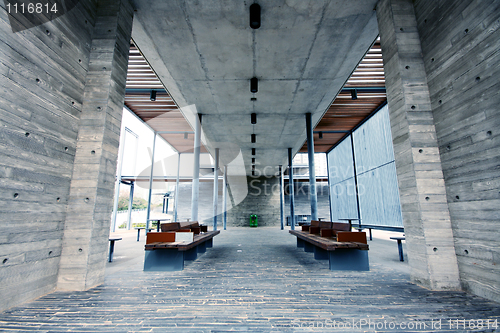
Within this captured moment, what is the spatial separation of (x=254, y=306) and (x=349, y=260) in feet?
7.29

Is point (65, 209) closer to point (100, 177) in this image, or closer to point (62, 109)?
point (100, 177)

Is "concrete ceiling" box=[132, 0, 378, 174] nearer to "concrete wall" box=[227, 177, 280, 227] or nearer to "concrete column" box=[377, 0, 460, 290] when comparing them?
"concrete column" box=[377, 0, 460, 290]

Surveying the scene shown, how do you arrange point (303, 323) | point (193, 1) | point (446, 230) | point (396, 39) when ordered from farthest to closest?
point (193, 1)
point (396, 39)
point (446, 230)
point (303, 323)

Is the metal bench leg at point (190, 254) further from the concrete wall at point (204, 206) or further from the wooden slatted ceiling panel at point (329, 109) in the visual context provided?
the concrete wall at point (204, 206)

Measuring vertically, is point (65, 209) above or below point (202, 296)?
above

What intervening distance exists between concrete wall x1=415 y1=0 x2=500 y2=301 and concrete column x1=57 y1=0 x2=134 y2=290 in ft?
14.8

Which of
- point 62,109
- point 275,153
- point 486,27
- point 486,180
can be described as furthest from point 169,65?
point 275,153

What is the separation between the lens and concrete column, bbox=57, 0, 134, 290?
9.58ft

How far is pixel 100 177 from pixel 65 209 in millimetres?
Answer: 553

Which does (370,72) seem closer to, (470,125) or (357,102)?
(357,102)

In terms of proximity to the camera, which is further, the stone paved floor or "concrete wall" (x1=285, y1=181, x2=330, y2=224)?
"concrete wall" (x1=285, y1=181, x2=330, y2=224)

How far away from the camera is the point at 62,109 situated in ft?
9.78

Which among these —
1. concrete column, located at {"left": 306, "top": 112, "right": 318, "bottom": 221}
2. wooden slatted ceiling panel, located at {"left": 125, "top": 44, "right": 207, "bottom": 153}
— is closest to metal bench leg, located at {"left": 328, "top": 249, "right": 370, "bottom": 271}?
concrete column, located at {"left": 306, "top": 112, "right": 318, "bottom": 221}

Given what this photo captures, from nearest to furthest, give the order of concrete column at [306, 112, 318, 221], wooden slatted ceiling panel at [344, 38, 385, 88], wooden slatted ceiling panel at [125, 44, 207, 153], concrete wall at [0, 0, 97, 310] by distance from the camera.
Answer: concrete wall at [0, 0, 97, 310] → wooden slatted ceiling panel at [344, 38, 385, 88] → wooden slatted ceiling panel at [125, 44, 207, 153] → concrete column at [306, 112, 318, 221]
